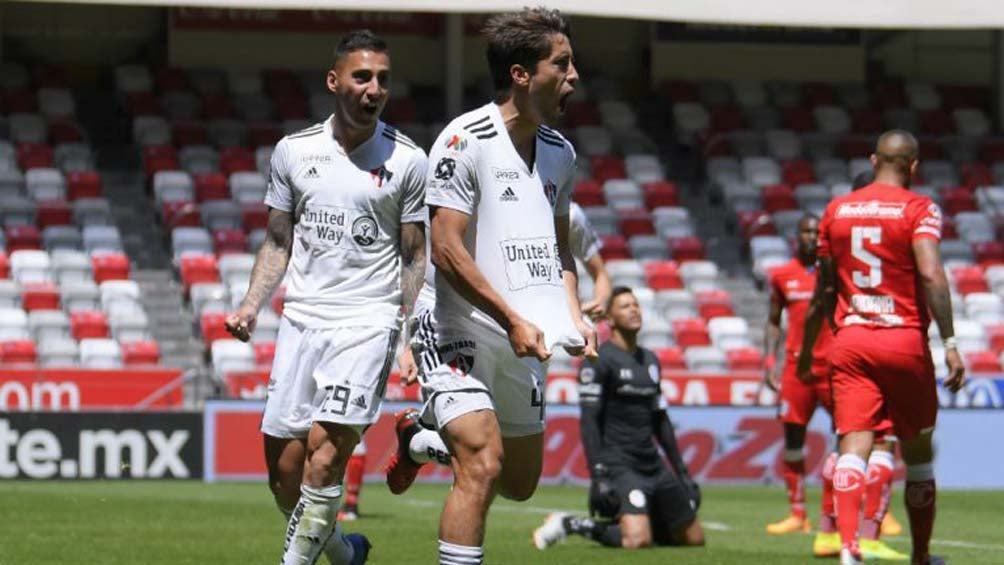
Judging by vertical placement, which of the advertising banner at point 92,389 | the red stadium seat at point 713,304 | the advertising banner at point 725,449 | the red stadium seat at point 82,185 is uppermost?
the red stadium seat at point 82,185

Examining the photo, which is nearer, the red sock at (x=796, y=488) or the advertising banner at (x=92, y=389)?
the red sock at (x=796, y=488)

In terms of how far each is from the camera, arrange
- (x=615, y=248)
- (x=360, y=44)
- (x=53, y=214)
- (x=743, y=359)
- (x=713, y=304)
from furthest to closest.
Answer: (x=615, y=248)
(x=713, y=304)
(x=53, y=214)
(x=743, y=359)
(x=360, y=44)

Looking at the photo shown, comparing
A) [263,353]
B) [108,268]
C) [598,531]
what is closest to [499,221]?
[598,531]

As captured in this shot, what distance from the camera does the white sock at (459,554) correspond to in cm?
813

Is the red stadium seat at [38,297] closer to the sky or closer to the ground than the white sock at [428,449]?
closer to the sky

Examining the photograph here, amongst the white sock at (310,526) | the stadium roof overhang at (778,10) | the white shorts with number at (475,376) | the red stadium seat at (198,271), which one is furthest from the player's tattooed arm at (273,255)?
the stadium roof overhang at (778,10)

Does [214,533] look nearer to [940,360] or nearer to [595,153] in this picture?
[940,360]

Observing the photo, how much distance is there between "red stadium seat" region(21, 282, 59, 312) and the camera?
26188 mm

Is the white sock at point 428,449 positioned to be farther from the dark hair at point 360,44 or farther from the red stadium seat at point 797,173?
the red stadium seat at point 797,173

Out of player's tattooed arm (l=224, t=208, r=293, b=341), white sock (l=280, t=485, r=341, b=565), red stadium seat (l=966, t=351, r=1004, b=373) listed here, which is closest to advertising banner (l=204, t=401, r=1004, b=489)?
red stadium seat (l=966, t=351, r=1004, b=373)

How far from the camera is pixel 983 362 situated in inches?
1073

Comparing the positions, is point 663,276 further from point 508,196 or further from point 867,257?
point 508,196

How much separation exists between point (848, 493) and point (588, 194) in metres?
20.2

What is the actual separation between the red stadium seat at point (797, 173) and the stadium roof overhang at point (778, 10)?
291cm
